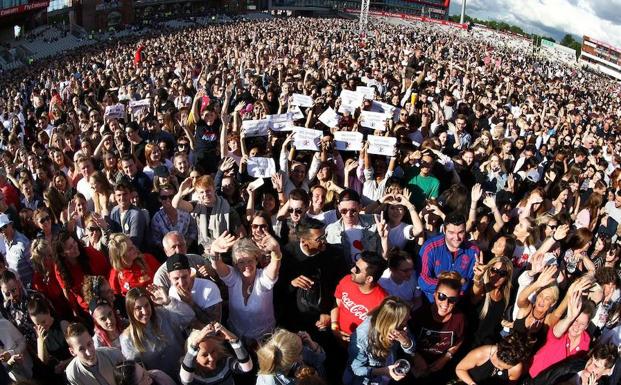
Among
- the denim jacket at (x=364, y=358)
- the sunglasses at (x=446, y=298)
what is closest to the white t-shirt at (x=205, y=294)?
the denim jacket at (x=364, y=358)

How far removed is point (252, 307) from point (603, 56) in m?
68.9

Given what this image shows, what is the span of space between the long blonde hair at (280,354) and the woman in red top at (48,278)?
2.05 metres

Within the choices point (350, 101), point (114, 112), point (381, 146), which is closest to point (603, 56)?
point (350, 101)

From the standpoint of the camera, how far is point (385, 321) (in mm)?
3023

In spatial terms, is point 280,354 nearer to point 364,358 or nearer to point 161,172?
point 364,358

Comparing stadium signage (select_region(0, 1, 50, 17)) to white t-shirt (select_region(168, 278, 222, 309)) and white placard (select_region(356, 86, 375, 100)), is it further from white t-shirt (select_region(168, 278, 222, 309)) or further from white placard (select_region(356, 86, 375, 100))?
white t-shirt (select_region(168, 278, 222, 309))

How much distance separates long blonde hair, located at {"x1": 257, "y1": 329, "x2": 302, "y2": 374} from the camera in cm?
277

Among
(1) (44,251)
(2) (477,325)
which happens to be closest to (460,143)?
(2) (477,325)

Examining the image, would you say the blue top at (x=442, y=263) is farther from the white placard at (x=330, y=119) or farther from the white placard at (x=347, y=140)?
the white placard at (x=330, y=119)

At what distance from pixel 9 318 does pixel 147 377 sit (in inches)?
57.0

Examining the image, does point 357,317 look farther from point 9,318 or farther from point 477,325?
point 9,318

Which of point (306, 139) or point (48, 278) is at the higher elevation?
point (306, 139)

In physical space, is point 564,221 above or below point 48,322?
above

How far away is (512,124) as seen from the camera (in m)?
10.2
